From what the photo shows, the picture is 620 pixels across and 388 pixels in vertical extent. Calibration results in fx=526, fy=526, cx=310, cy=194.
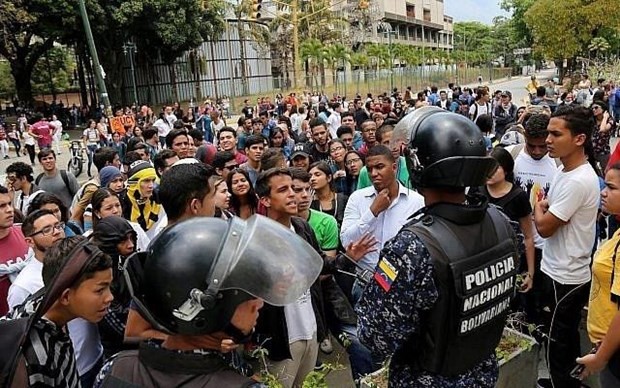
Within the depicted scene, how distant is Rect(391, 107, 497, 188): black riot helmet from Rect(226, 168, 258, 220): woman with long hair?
227 cm

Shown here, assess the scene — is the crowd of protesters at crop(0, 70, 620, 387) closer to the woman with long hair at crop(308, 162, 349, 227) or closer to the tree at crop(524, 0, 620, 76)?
the woman with long hair at crop(308, 162, 349, 227)

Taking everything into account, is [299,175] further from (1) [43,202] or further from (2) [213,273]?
(2) [213,273]

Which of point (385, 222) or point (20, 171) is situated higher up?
point (20, 171)

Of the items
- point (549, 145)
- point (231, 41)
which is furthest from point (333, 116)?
point (231, 41)

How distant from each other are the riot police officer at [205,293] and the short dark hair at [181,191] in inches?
56.9

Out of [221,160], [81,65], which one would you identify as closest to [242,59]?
[81,65]

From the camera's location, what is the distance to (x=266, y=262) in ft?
4.67

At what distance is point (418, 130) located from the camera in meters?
2.01

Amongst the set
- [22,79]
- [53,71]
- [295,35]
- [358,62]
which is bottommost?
[22,79]

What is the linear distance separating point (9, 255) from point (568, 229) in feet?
11.8

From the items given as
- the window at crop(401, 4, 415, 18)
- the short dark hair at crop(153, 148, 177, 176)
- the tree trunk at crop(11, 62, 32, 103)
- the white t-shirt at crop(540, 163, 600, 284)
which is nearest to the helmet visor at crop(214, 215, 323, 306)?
the white t-shirt at crop(540, 163, 600, 284)

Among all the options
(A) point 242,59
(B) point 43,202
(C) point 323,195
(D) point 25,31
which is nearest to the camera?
(B) point 43,202

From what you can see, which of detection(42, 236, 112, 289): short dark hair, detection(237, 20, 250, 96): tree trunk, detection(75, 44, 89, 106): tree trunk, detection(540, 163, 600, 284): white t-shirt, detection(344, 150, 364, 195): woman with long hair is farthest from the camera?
detection(237, 20, 250, 96): tree trunk

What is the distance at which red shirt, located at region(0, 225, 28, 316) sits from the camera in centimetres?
345
